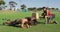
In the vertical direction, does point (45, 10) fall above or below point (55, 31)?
above

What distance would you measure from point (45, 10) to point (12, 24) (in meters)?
2.75

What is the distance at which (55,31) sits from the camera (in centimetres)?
1056

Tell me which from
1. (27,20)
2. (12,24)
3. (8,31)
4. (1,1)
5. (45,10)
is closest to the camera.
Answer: (8,31)

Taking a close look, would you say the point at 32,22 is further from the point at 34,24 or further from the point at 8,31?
the point at 8,31

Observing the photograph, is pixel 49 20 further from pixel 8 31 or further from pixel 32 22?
pixel 8 31

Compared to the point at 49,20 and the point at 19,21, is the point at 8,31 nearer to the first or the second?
the point at 19,21

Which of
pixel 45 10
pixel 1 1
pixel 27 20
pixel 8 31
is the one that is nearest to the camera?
pixel 8 31

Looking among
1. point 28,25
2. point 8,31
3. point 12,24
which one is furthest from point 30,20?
point 8,31

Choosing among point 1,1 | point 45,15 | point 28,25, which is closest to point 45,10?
point 45,15

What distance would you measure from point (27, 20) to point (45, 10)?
2.72 meters

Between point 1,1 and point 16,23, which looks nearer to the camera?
point 16,23

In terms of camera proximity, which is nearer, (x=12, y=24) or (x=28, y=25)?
(x=28, y=25)

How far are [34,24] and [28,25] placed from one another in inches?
47.9

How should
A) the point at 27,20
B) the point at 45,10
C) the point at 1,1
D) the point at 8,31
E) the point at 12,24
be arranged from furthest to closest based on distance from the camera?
the point at 1,1 → the point at 45,10 → the point at 12,24 → the point at 27,20 → the point at 8,31
